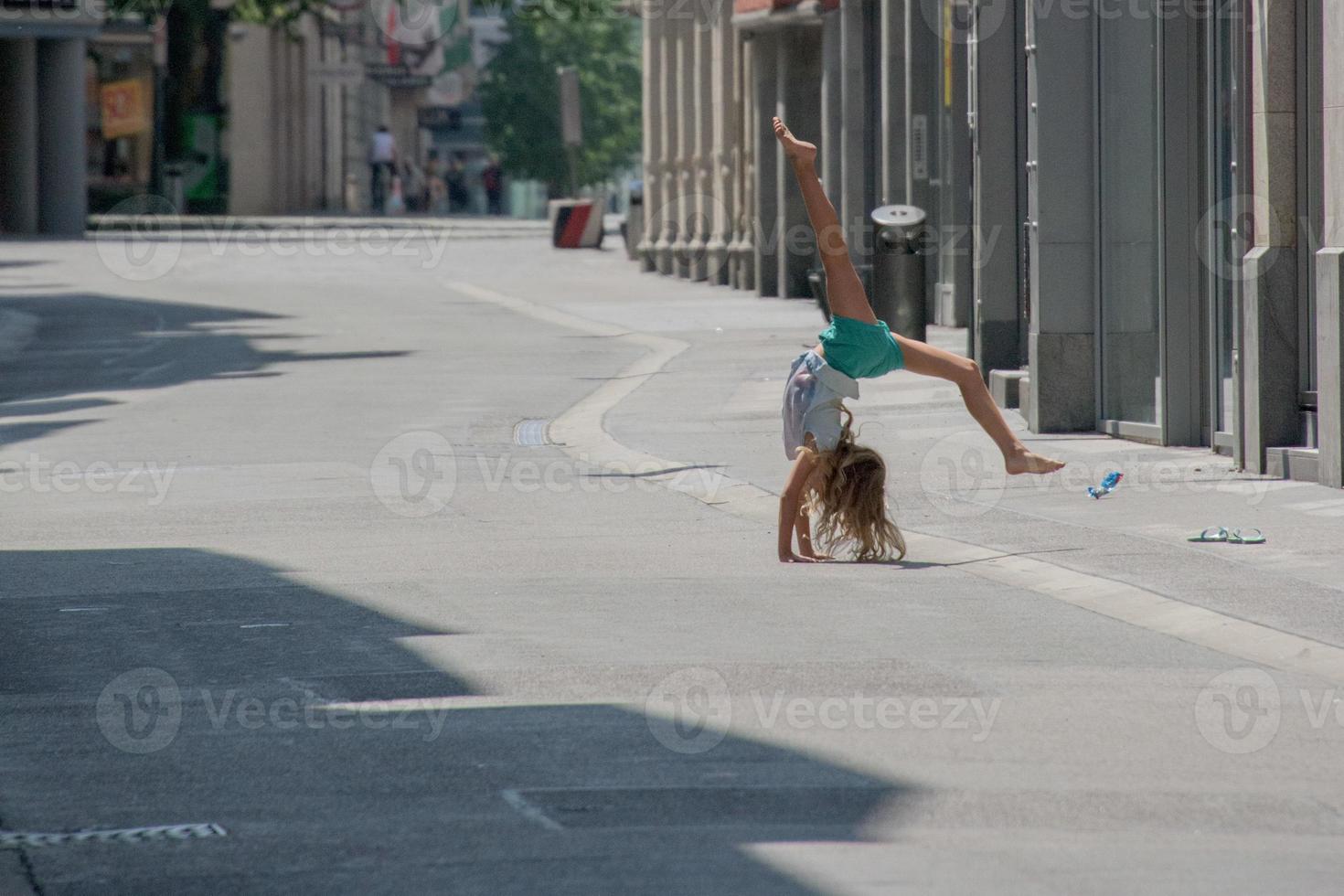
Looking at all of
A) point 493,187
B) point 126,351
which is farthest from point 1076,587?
point 493,187

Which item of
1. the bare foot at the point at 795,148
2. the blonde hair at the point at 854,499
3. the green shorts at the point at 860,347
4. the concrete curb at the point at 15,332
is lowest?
the blonde hair at the point at 854,499

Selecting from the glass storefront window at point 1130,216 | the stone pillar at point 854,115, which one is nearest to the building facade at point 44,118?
the stone pillar at point 854,115

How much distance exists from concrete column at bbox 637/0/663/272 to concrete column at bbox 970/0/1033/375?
19.7 metres

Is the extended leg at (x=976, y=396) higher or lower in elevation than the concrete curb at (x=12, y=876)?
higher

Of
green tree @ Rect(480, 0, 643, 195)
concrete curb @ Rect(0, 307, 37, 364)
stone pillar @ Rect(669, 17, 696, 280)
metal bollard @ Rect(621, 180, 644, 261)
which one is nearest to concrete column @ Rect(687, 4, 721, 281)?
stone pillar @ Rect(669, 17, 696, 280)

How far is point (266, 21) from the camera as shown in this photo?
51656 mm

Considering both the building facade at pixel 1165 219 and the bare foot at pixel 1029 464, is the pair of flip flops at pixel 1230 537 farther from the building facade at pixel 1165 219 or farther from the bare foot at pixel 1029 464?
the building facade at pixel 1165 219

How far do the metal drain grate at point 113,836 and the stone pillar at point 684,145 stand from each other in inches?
1195

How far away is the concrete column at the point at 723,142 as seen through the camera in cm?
3325

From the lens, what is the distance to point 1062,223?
1545 centimetres

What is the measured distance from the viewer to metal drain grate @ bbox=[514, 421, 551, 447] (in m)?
15.6

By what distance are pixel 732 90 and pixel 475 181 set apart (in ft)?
250

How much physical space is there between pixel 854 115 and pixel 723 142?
6541mm

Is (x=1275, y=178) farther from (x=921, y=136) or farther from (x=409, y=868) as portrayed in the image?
(x=921, y=136)
